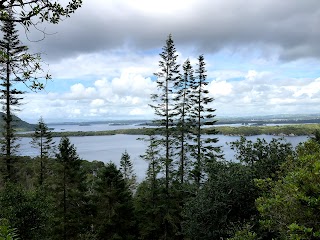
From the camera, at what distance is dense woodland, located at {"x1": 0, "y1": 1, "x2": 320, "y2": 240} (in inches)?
324

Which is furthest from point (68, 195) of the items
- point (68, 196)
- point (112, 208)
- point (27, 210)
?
point (27, 210)

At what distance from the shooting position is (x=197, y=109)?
93.7ft

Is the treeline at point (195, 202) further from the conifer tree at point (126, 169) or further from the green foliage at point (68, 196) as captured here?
the conifer tree at point (126, 169)

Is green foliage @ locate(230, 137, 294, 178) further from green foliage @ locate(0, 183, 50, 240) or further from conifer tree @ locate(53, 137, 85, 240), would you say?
conifer tree @ locate(53, 137, 85, 240)

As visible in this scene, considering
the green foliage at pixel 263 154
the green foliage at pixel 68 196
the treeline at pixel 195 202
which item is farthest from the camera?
the green foliage at pixel 68 196

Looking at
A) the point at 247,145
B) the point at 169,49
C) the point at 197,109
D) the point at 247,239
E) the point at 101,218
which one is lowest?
the point at 101,218

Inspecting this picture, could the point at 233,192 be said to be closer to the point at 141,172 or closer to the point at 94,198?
the point at 94,198

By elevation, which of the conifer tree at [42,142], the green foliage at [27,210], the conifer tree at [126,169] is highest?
the conifer tree at [42,142]

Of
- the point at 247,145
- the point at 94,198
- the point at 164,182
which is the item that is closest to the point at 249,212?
the point at 247,145

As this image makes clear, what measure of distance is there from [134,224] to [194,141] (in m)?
9.33

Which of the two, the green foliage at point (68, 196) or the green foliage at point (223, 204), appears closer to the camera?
the green foliage at point (223, 204)

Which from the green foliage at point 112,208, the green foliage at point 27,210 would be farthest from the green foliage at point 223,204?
the green foliage at point 112,208

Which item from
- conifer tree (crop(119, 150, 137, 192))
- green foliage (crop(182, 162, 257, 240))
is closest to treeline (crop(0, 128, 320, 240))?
green foliage (crop(182, 162, 257, 240))

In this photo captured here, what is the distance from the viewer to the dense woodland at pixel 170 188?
8.22 metres
